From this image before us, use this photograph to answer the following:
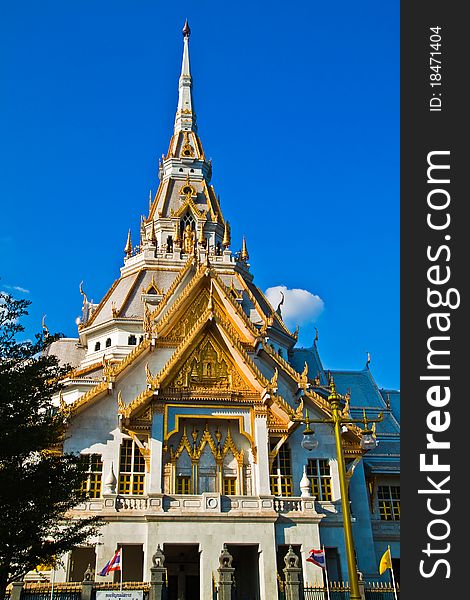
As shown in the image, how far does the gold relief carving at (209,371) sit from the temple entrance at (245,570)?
6365mm

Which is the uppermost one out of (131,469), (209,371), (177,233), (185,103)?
(185,103)

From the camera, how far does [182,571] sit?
2645 cm

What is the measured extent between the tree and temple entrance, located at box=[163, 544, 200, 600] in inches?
285

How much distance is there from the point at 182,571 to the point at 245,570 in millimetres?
2543

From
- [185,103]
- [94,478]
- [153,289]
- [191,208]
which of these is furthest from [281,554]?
[185,103]

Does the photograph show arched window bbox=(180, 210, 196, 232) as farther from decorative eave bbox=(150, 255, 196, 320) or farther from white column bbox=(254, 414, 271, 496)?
white column bbox=(254, 414, 271, 496)

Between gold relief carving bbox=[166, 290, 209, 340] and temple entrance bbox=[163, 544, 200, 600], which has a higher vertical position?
gold relief carving bbox=[166, 290, 209, 340]

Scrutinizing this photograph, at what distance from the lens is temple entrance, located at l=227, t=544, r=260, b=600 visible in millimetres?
25784

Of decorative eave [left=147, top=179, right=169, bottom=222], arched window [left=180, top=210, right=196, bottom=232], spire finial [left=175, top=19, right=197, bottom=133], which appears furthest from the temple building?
spire finial [left=175, top=19, right=197, bottom=133]

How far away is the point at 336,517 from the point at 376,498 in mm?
4782

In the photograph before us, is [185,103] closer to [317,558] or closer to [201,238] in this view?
[201,238]

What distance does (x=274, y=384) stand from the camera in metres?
26.8

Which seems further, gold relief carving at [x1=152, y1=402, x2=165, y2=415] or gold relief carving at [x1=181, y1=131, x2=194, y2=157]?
gold relief carving at [x1=181, y1=131, x2=194, y2=157]

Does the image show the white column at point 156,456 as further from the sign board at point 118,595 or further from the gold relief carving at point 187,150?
the gold relief carving at point 187,150
